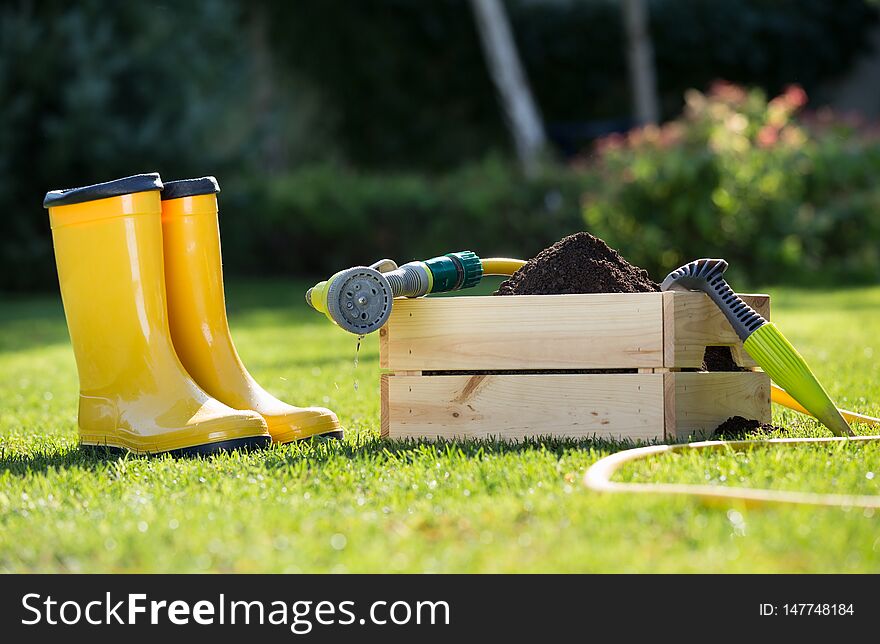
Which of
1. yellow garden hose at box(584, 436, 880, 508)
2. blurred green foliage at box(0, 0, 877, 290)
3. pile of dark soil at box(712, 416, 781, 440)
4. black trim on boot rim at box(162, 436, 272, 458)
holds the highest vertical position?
blurred green foliage at box(0, 0, 877, 290)

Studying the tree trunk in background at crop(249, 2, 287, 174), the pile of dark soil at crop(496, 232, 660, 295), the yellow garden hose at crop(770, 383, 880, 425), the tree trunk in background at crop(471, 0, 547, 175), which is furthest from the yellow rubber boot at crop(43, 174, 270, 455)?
the tree trunk in background at crop(249, 2, 287, 174)

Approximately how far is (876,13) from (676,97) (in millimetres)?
3201

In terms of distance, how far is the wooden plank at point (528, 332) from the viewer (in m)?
2.72

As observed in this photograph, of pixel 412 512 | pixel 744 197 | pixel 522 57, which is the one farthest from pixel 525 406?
pixel 522 57

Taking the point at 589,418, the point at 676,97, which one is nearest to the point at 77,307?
the point at 589,418

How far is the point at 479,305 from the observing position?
279 centimetres

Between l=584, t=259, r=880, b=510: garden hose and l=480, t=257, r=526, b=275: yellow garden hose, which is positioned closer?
l=584, t=259, r=880, b=510: garden hose

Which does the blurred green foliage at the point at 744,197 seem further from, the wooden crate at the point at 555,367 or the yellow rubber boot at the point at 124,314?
the yellow rubber boot at the point at 124,314

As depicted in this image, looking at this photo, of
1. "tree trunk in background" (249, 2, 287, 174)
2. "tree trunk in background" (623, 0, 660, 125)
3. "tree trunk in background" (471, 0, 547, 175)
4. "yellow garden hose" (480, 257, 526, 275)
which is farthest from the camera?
"tree trunk in background" (249, 2, 287, 174)

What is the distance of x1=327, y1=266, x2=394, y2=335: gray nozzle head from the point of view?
262cm

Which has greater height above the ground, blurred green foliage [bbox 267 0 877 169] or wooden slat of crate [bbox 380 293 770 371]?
blurred green foliage [bbox 267 0 877 169]

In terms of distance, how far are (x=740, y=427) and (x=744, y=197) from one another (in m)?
5.90

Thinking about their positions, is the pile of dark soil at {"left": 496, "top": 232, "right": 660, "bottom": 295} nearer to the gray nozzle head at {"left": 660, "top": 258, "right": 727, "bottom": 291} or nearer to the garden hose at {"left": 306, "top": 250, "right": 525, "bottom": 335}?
the gray nozzle head at {"left": 660, "top": 258, "right": 727, "bottom": 291}
